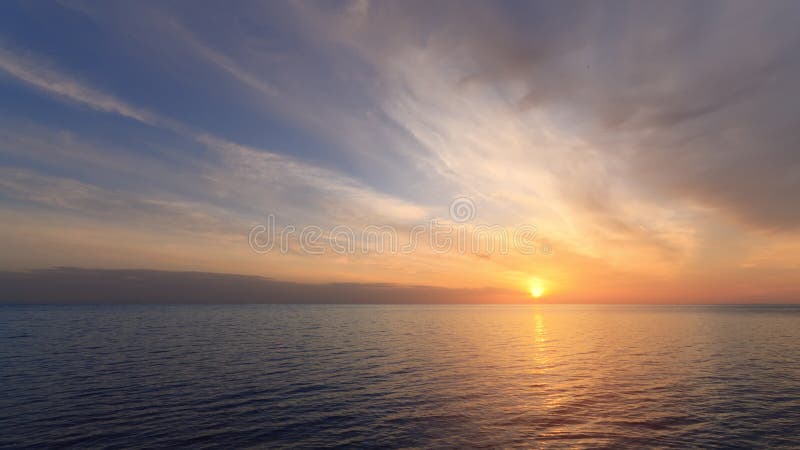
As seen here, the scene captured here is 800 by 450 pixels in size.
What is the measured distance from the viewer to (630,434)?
2544 cm

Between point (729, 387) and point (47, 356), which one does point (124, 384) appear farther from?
point (729, 387)

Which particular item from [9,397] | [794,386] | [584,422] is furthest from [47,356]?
[794,386]

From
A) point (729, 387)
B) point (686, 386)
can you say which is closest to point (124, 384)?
point (686, 386)

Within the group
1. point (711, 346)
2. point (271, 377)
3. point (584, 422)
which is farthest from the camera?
point (711, 346)

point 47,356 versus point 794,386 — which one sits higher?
point 794,386

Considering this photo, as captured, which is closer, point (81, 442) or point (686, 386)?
point (81, 442)

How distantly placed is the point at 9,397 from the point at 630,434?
4929 centimetres

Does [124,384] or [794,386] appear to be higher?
[794,386]

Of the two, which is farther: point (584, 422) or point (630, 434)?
point (584, 422)

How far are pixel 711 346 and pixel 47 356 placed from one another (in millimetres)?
109814

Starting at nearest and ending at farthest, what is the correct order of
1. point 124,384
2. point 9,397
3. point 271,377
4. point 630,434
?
point 630,434 < point 9,397 < point 124,384 < point 271,377

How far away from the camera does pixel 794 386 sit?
38938 mm

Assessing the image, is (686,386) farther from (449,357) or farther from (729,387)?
(449,357)

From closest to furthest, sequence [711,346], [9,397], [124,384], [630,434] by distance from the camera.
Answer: [630,434], [9,397], [124,384], [711,346]
